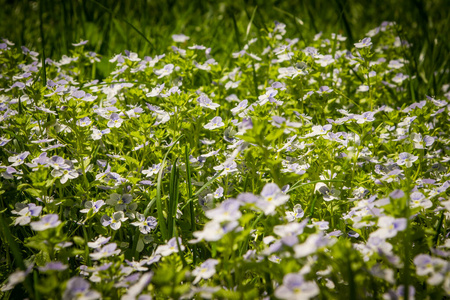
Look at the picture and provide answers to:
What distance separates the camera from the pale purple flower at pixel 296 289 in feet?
3.37

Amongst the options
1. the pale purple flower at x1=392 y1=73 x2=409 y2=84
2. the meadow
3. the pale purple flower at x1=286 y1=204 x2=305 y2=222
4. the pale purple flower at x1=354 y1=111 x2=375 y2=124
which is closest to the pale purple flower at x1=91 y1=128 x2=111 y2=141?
the meadow

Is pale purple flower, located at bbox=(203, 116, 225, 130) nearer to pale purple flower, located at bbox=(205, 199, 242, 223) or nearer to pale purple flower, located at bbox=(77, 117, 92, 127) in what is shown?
pale purple flower, located at bbox=(77, 117, 92, 127)

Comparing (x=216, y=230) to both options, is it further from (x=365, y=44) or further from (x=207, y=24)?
(x=207, y=24)

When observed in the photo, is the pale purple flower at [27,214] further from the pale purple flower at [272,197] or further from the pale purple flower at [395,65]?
the pale purple flower at [395,65]

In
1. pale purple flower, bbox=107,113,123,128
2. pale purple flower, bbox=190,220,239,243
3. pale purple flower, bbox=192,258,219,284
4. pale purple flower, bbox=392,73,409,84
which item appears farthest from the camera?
pale purple flower, bbox=392,73,409,84

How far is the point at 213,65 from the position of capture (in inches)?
111

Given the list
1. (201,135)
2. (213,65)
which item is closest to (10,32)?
(213,65)

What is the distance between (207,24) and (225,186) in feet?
11.3

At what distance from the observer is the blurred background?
11.3 feet

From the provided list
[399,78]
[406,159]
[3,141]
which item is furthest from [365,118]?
[3,141]

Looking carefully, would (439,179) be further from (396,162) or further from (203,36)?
(203,36)

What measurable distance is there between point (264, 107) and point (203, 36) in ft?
8.39

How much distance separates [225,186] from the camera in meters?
2.00

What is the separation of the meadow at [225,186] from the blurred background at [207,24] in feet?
0.43
